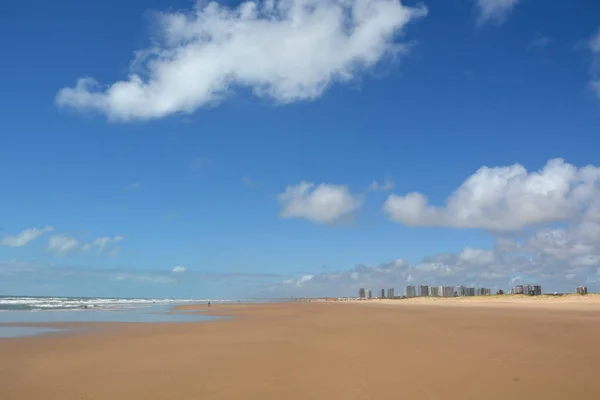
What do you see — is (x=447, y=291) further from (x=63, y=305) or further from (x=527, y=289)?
(x=63, y=305)

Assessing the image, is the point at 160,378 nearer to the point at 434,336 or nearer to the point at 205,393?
the point at 205,393

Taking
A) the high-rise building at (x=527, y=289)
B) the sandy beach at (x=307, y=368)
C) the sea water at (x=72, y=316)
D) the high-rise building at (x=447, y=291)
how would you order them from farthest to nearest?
the high-rise building at (x=447, y=291) < the high-rise building at (x=527, y=289) < the sea water at (x=72, y=316) < the sandy beach at (x=307, y=368)

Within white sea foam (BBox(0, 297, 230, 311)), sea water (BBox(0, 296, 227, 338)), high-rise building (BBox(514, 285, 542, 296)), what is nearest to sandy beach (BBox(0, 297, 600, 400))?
sea water (BBox(0, 296, 227, 338))

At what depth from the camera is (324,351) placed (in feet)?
48.0

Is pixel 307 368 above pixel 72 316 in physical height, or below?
above

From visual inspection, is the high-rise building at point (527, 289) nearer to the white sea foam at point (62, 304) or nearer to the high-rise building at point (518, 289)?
the high-rise building at point (518, 289)

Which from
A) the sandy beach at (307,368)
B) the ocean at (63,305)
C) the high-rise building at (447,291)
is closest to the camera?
the sandy beach at (307,368)

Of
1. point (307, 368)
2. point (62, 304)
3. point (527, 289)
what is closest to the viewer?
point (307, 368)

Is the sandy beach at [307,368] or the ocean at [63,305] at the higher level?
the sandy beach at [307,368]

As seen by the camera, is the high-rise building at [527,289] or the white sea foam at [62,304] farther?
the high-rise building at [527,289]

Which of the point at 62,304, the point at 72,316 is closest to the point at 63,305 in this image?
the point at 62,304

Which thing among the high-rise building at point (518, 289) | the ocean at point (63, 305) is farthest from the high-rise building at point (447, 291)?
the ocean at point (63, 305)

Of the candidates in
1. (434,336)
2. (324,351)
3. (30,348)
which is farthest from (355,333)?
(30,348)

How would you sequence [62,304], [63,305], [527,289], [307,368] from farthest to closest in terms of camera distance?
[527,289] < [62,304] < [63,305] < [307,368]
